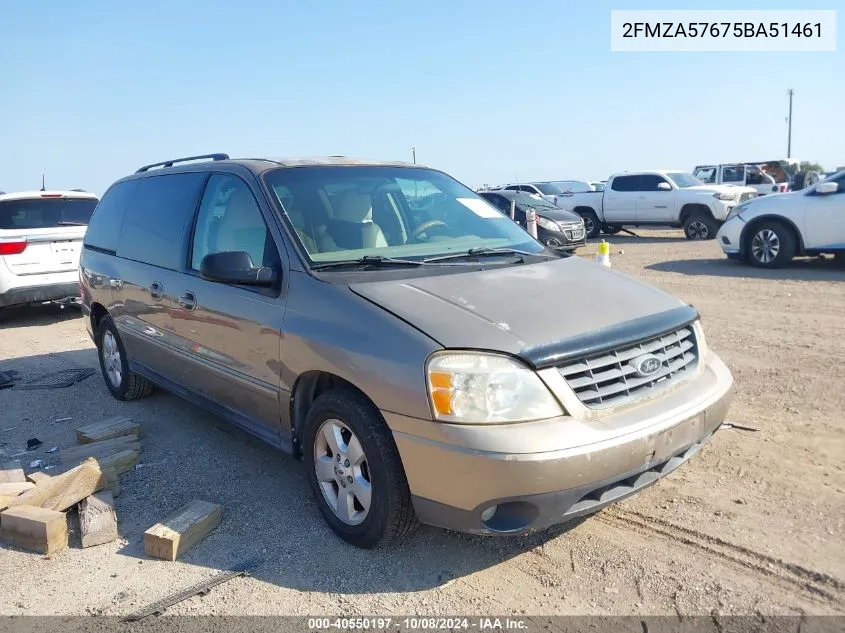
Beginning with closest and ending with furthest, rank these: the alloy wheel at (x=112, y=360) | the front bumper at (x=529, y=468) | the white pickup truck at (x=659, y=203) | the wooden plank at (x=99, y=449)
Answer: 1. the front bumper at (x=529, y=468)
2. the wooden plank at (x=99, y=449)
3. the alloy wheel at (x=112, y=360)
4. the white pickup truck at (x=659, y=203)

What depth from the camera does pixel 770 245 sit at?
11.4m

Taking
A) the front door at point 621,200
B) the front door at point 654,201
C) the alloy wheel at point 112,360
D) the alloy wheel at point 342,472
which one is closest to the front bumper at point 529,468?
the alloy wheel at point 342,472

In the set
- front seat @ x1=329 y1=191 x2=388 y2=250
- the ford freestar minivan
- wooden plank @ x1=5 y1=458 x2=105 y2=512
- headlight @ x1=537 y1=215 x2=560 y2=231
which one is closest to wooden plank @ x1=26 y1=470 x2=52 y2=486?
wooden plank @ x1=5 y1=458 x2=105 y2=512

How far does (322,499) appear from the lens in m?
3.46

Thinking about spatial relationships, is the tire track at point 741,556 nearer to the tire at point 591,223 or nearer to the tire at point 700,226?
the tire at point 700,226

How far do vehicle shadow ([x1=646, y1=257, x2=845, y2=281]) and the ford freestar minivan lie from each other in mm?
7878

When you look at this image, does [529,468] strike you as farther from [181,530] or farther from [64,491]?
[64,491]

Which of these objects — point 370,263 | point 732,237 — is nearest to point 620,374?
point 370,263

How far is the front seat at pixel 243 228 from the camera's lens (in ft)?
12.6

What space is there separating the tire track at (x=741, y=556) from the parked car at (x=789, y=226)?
9.13 meters

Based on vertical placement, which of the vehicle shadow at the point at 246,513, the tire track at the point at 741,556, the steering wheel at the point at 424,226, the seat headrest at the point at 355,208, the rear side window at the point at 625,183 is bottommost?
the vehicle shadow at the point at 246,513

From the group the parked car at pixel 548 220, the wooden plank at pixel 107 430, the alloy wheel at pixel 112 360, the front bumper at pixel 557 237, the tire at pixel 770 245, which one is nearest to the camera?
the wooden plank at pixel 107 430

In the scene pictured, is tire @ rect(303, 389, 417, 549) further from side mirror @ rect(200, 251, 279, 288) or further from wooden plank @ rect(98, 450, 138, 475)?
wooden plank @ rect(98, 450, 138, 475)

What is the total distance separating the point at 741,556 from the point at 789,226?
9.55m
